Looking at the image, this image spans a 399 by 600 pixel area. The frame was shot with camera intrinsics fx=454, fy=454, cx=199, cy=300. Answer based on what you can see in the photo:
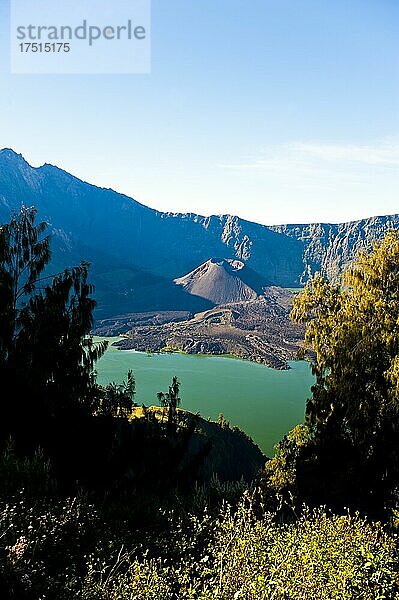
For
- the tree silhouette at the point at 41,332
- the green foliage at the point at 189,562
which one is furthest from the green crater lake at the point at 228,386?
the green foliage at the point at 189,562

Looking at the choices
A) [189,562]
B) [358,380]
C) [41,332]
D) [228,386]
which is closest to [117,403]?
[41,332]

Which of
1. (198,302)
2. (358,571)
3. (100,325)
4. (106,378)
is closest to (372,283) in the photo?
(358,571)

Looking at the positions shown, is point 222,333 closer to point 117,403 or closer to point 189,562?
point 117,403

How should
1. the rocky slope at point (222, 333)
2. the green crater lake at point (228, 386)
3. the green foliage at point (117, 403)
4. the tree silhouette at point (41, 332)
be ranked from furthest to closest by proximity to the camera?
the rocky slope at point (222, 333)
the green crater lake at point (228, 386)
the green foliage at point (117, 403)
the tree silhouette at point (41, 332)

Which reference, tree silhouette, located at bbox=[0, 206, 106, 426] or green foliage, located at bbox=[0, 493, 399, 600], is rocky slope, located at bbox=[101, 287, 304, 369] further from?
green foliage, located at bbox=[0, 493, 399, 600]

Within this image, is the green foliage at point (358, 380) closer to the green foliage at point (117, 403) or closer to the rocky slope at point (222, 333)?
the green foliage at point (117, 403)

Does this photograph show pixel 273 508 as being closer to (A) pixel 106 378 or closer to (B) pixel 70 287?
(B) pixel 70 287

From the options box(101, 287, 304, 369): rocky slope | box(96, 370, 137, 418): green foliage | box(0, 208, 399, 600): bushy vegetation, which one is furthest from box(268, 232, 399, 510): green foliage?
box(101, 287, 304, 369): rocky slope
